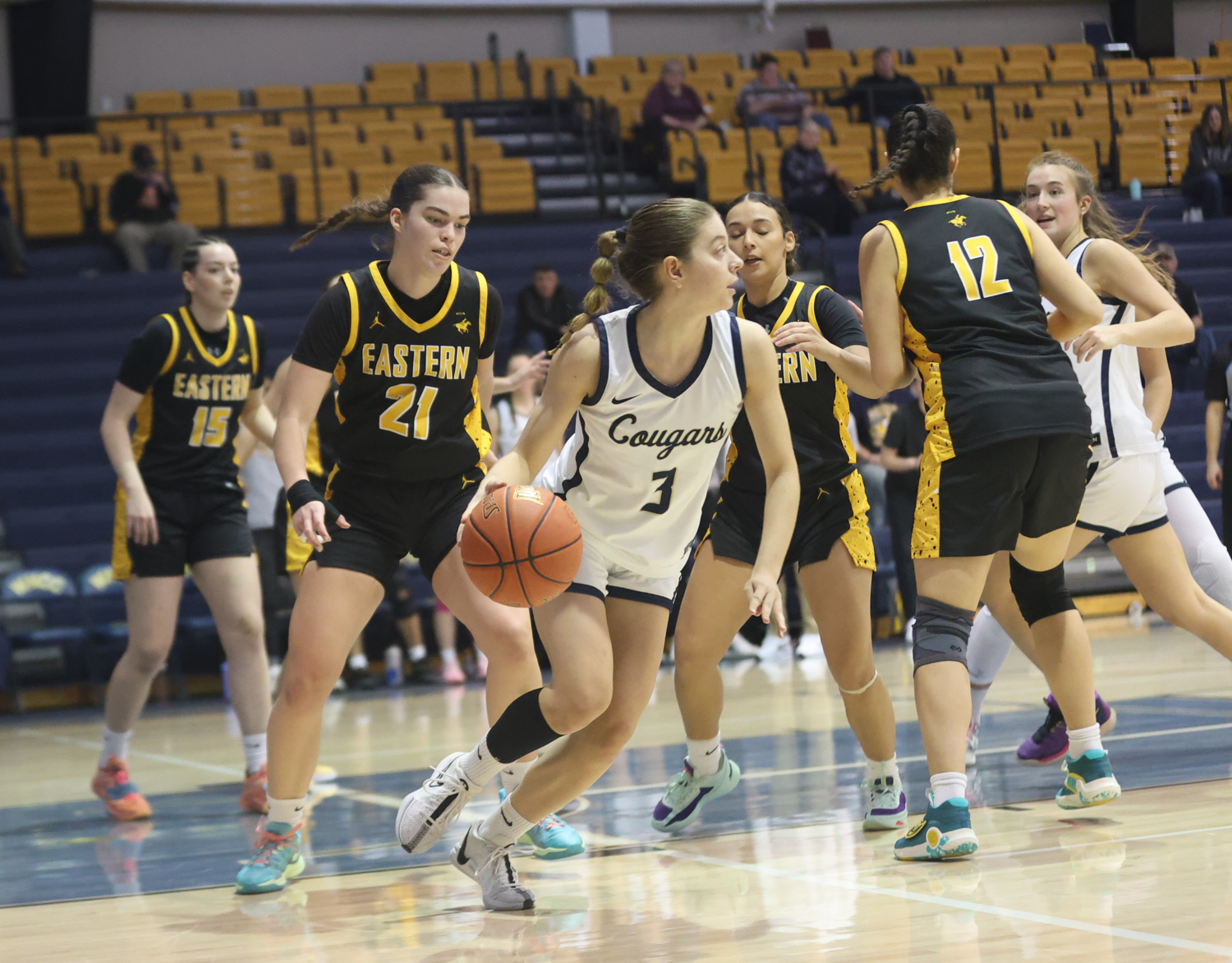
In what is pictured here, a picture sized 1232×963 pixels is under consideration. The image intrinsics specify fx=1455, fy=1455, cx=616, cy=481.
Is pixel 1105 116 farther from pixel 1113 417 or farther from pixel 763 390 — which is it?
pixel 763 390

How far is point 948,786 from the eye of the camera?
3459 millimetres

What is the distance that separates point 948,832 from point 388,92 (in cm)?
1409

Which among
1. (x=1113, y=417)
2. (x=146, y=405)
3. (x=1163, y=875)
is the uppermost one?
(x=146, y=405)

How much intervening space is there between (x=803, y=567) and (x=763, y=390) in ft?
2.78

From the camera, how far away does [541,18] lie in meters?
18.1

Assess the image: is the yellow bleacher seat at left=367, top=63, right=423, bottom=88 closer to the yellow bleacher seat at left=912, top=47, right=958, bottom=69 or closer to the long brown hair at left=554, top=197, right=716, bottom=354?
the yellow bleacher seat at left=912, top=47, right=958, bottom=69

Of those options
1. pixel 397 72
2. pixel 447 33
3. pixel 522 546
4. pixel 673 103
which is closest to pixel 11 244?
pixel 397 72

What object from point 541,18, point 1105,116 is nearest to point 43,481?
point 541,18

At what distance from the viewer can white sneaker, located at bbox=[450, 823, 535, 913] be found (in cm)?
339

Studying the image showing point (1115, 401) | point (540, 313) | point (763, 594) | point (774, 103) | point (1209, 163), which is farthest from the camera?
point (774, 103)

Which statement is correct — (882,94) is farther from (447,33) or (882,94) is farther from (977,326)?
(977,326)

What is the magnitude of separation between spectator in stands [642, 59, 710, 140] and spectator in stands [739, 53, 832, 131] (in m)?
0.48

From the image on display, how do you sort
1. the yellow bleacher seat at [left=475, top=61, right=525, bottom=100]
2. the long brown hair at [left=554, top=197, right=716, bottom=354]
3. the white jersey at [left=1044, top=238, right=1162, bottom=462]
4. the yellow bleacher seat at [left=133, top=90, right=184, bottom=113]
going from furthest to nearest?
the yellow bleacher seat at [left=475, top=61, right=525, bottom=100], the yellow bleacher seat at [left=133, top=90, right=184, bottom=113], the white jersey at [left=1044, top=238, right=1162, bottom=462], the long brown hair at [left=554, top=197, right=716, bottom=354]

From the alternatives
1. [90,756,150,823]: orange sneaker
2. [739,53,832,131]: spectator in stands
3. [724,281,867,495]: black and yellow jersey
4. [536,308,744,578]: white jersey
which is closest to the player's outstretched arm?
[536,308,744,578]: white jersey
